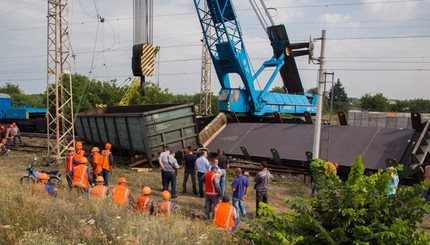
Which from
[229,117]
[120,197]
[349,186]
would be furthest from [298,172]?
[349,186]

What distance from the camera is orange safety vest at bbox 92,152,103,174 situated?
9781 mm

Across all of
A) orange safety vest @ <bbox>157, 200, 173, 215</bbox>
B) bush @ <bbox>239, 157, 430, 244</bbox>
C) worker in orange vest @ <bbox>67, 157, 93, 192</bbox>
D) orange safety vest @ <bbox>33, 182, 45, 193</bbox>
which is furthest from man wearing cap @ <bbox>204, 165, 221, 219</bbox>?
bush @ <bbox>239, 157, 430, 244</bbox>

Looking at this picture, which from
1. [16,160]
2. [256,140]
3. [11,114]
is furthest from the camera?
[11,114]

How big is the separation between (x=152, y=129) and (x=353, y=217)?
959 centimetres

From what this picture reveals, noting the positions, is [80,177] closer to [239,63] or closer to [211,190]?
[211,190]

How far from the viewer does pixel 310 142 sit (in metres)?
13.1

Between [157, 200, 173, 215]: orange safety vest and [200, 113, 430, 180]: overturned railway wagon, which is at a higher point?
[200, 113, 430, 180]: overturned railway wagon

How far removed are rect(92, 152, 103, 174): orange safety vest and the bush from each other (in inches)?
259

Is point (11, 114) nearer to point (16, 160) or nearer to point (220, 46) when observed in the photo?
point (16, 160)

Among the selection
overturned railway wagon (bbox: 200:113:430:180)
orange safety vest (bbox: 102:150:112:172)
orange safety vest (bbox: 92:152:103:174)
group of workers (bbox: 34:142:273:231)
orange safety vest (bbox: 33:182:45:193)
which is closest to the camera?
group of workers (bbox: 34:142:273:231)

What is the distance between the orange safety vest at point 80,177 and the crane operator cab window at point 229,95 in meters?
12.7

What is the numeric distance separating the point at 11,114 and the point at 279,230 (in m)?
30.2

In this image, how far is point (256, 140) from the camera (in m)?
14.3

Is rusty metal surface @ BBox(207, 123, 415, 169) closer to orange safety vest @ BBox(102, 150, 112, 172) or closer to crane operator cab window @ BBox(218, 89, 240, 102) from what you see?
crane operator cab window @ BBox(218, 89, 240, 102)
